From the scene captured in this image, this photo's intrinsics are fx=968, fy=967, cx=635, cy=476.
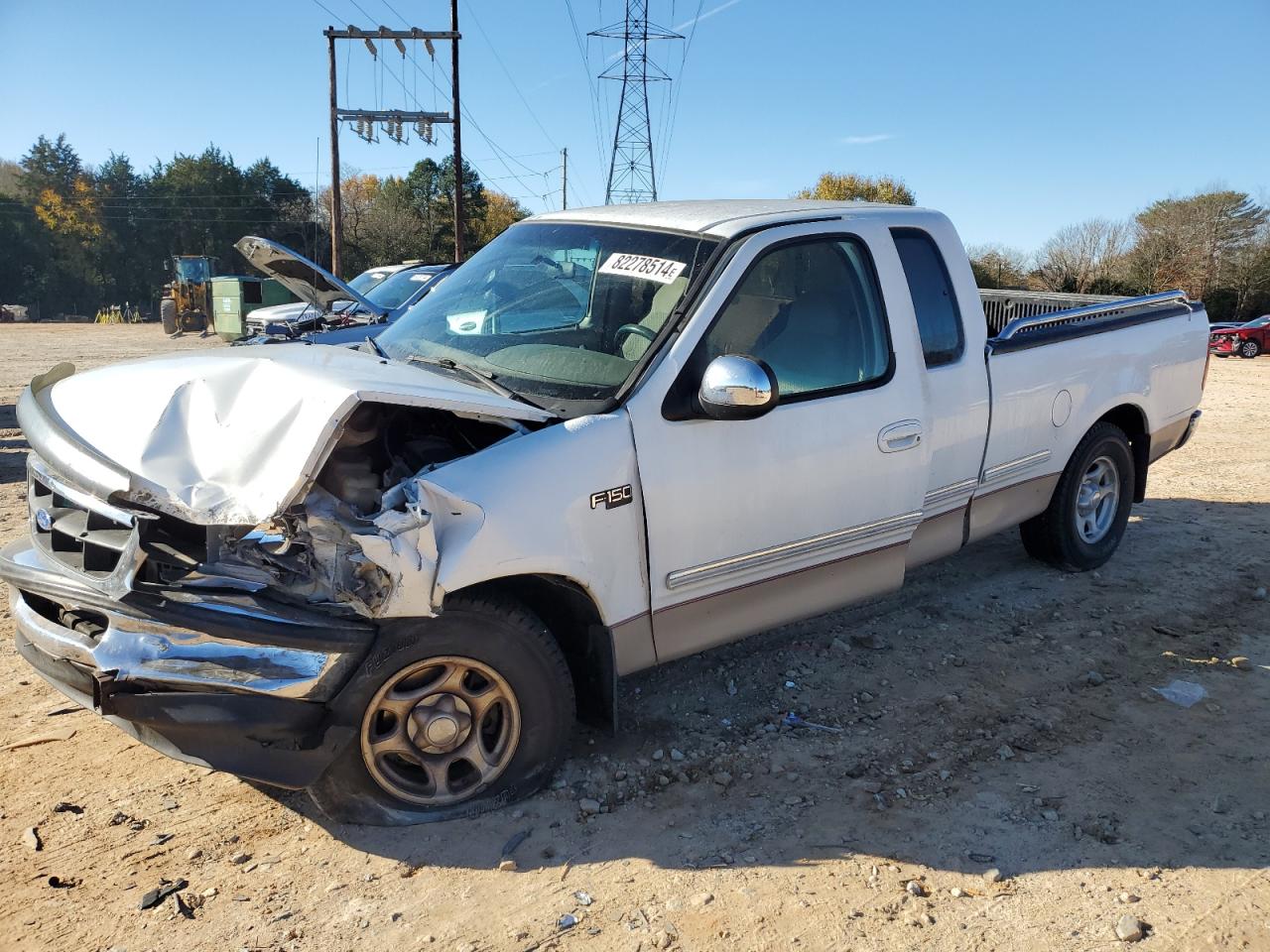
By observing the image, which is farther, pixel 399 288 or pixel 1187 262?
pixel 1187 262

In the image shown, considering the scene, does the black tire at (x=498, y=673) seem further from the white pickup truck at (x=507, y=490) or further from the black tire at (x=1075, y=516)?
the black tire at (x=1075, y=516)

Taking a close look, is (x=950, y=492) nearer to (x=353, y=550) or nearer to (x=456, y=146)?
(x=353, y=550)

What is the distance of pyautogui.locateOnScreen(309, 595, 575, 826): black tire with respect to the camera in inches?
114

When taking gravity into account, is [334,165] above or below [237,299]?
above

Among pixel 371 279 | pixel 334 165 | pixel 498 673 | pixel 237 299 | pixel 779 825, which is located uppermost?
pixel 334 165

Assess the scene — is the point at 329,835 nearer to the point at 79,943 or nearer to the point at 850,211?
the point at 79,943

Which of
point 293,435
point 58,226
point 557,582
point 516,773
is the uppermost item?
point 58,226

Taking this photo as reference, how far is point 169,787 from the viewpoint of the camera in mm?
3398

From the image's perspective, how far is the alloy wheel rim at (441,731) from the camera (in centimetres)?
303

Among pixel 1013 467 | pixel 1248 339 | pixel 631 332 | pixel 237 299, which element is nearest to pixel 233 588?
pixel 631 332

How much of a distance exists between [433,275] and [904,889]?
12.4 metres

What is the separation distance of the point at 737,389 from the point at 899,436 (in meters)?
1.08

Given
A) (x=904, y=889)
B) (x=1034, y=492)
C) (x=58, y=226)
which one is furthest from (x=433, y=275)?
(x=58, y=226)

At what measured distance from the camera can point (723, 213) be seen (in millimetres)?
4051
